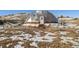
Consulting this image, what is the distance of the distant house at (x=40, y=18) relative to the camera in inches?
70.1

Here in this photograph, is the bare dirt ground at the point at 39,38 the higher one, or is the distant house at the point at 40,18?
the distant house at the point at 40,18

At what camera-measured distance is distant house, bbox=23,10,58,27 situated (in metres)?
1.78

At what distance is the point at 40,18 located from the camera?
5.91ft

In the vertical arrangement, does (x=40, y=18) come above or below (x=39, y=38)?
above

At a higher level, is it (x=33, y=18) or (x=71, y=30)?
(x=33, y=18)

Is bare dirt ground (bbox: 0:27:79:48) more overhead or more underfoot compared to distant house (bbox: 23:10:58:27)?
more underfoot

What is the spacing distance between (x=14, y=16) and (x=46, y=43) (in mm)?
447

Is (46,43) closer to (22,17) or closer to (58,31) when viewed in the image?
(58,31)

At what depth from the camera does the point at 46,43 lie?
1.76 m
